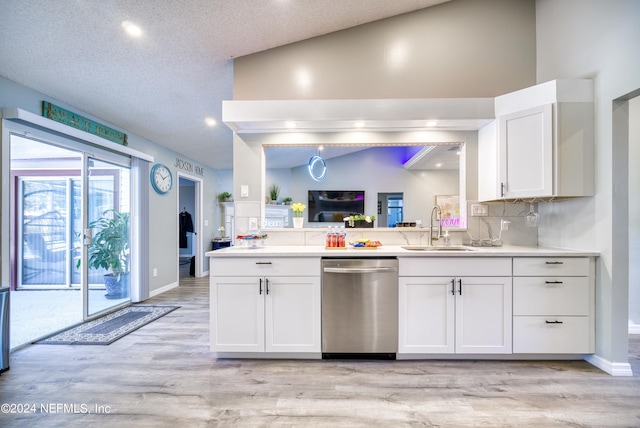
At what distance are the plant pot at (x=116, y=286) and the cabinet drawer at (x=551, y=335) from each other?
463 cm

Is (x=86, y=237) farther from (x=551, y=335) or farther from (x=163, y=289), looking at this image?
(x=551, y=335)

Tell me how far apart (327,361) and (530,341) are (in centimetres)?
159

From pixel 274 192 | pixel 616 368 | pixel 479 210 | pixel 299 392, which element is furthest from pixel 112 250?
pixel 616 368

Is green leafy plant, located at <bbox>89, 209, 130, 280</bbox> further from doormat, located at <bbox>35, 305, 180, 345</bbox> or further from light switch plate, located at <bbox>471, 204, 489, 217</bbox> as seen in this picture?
light switch plate, located at <bbox>471, 204, 489, 217</bbox>

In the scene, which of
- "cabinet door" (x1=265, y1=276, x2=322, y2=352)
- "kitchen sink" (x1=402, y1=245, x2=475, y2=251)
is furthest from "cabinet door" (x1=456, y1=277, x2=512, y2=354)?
"cabinet door" (x1=265, y1=276, x2=322, y2=352)

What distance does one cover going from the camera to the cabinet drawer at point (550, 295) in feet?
7.01

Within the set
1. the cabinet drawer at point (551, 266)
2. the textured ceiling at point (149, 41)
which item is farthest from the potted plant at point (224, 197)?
the cabinet drawer at point (551, 266)

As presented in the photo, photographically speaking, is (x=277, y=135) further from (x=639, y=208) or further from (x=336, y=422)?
(x=639, y=208)

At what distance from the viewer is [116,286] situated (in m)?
3.82


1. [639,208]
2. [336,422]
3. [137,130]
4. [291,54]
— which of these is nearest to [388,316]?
[336,422]

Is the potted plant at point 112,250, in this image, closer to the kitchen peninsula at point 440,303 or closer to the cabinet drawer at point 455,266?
the kitchen peninsula at point 440,303

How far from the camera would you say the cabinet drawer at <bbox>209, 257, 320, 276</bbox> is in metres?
2.22

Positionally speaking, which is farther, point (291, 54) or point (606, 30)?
point (291, 54)

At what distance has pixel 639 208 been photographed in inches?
110
